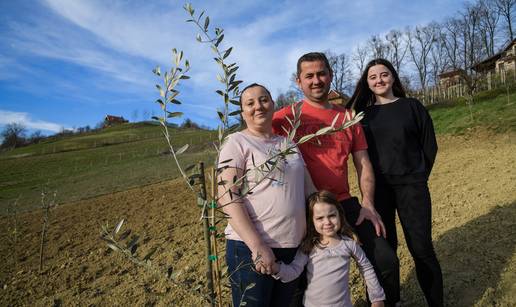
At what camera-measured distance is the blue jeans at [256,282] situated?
1820 mm

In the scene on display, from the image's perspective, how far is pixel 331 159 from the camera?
90.7 inches

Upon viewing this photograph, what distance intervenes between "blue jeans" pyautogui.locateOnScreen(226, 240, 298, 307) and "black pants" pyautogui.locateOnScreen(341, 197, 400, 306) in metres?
0.60

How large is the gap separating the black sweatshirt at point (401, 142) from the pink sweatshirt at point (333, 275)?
29.6 inches

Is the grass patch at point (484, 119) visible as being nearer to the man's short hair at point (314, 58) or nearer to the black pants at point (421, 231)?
the black pants at point (421, 231)

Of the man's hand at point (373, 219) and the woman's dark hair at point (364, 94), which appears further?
the woman's dark hair at point (364, 94)

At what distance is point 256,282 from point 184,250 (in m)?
3.85

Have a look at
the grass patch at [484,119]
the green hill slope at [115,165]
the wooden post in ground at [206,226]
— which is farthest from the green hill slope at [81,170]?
the wooden post in ground at [206,226]

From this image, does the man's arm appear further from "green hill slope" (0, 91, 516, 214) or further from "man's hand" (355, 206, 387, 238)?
"green hill slope" (0, 91, 516, 214)

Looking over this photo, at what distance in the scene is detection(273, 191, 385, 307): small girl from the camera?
214 cm

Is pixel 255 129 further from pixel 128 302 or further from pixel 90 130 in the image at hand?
pixel 90 130

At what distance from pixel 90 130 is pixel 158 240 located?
254 ft

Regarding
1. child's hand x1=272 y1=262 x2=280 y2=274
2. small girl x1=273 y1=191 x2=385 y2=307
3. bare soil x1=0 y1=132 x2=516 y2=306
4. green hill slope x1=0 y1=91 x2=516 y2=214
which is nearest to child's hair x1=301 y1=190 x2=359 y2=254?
small girl x1=273 y1=191 x2=385 y2=307

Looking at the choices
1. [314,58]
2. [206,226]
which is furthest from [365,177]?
[206,226]

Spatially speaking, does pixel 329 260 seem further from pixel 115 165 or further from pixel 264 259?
pixel 115 165
